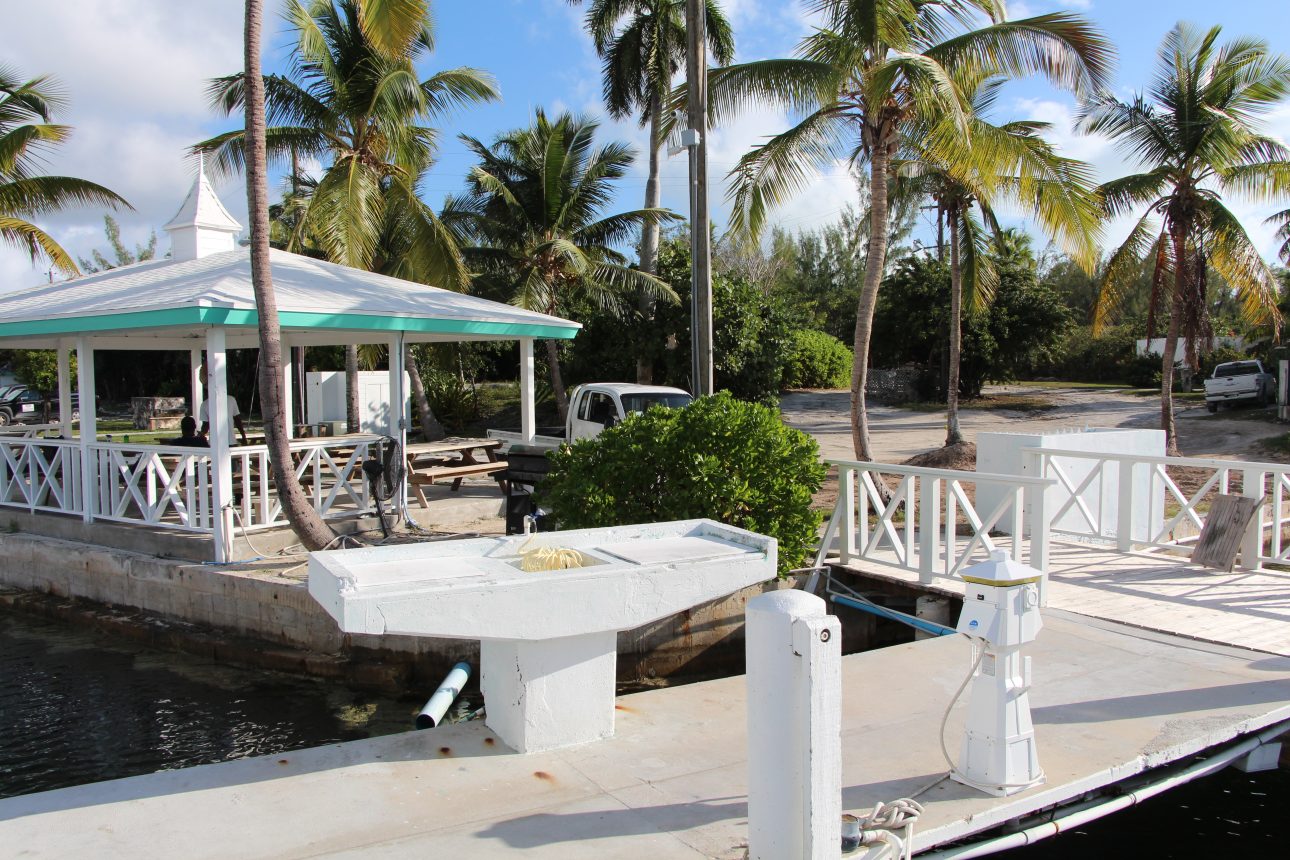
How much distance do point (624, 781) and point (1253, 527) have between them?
7.31 meters

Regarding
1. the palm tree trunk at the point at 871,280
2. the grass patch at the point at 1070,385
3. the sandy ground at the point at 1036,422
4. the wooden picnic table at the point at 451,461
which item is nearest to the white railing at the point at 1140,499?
the palm tree trunk at the point at 871,280

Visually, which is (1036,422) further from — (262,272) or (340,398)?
(262,272)

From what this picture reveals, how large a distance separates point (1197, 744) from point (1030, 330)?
2876cm

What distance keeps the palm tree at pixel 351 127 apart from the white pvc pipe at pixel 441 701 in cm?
1128

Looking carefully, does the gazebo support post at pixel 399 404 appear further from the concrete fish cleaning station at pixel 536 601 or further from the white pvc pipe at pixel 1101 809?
the white pvc pipe at pixel 1101 809

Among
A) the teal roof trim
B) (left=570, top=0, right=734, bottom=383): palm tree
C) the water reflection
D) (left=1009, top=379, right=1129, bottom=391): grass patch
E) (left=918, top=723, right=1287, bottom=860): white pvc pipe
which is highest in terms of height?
(left=570, top=0, right=734, bottom=383): palm tree

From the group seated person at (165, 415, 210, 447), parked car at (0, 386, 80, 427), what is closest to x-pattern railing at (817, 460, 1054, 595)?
seated person at (165, 415, 210, 447)

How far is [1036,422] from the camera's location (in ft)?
92.1

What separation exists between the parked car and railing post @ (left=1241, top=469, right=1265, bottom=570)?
111ft

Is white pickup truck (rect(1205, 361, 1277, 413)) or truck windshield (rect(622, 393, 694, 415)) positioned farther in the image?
white pickup truck (rect(1205, 361, 1277, 413))

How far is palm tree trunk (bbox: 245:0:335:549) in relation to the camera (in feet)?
30.1

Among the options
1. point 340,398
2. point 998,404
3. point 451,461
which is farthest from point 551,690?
point 998,404

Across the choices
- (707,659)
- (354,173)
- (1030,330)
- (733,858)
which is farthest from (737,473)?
(1030,330)

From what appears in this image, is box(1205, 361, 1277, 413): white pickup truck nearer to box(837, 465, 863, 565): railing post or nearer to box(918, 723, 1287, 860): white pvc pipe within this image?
box(837, 465, 863, 565): railing post
